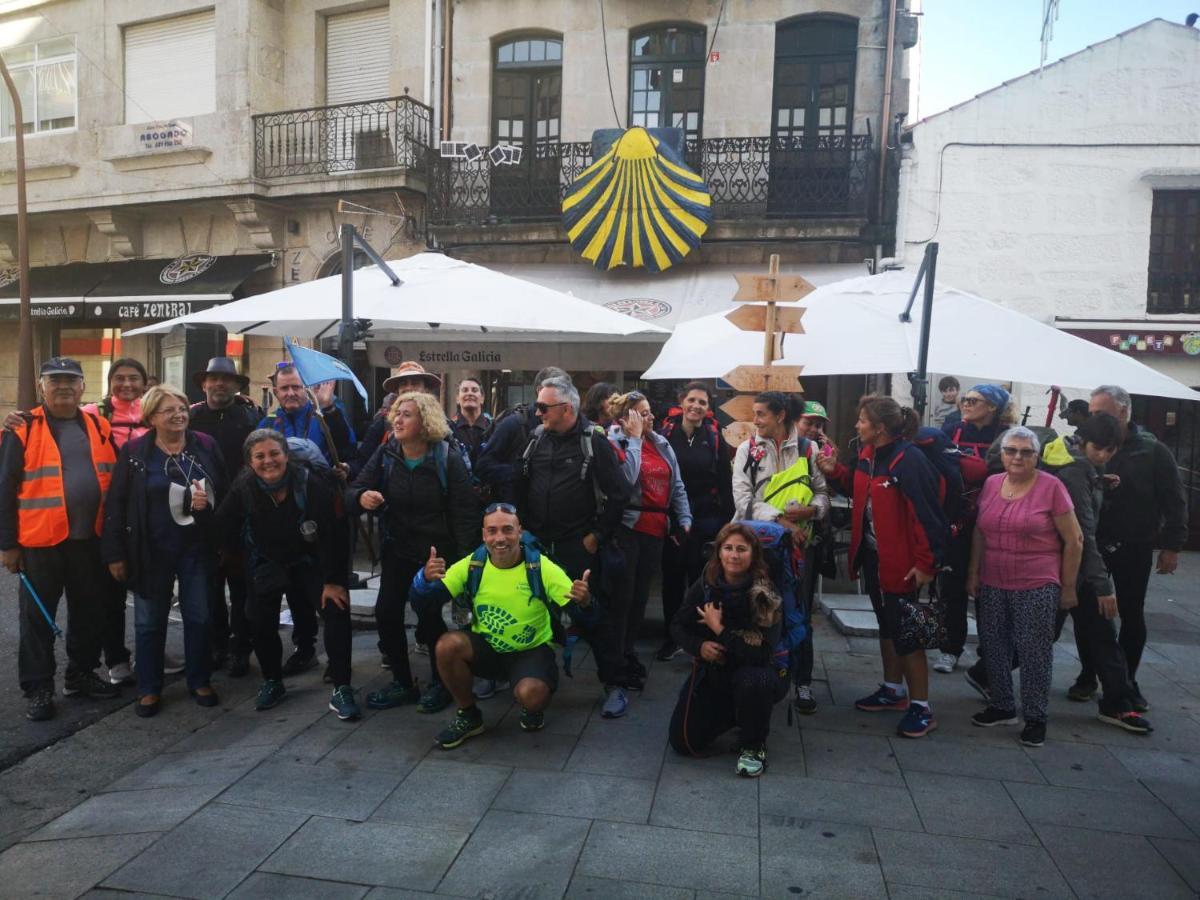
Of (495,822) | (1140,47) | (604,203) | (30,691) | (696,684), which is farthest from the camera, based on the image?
(604,203)

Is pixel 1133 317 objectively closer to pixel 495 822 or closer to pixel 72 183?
pixel 495 822

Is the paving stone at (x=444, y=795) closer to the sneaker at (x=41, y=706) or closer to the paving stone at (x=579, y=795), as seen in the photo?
the paving stone at (x=579, y=795)

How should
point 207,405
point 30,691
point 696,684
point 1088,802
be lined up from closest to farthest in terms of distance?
1. point 1088,802
2. point 696,684
3. point 30,691
4. point 207,405

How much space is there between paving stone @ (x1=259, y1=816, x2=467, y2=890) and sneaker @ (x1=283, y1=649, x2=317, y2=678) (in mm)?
2034

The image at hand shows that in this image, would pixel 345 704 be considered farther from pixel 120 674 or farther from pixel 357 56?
pixel 357 56

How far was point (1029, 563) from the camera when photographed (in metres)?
4.57

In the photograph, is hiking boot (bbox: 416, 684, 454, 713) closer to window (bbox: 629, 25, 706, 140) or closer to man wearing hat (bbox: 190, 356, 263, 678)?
man wearing hat (bbox: 190, 356, 263, 678)

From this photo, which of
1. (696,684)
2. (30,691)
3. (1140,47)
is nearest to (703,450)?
(696,684)

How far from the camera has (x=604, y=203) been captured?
12.0m

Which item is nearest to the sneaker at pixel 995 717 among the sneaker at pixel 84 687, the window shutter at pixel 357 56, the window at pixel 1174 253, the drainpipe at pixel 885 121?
the sneaker at pixel 84 687

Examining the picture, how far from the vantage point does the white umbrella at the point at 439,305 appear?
6355mm

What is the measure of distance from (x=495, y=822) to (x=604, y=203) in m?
9.75

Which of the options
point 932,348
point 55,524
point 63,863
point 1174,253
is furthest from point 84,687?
point 1174,253

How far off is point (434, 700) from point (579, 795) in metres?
1.28
